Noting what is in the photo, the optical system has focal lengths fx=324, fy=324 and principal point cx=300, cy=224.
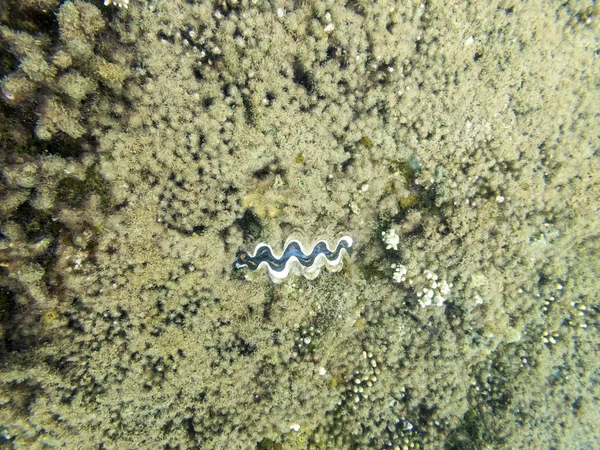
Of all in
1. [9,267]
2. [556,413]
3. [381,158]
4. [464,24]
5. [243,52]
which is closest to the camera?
[9,267]

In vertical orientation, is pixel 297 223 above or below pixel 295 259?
above

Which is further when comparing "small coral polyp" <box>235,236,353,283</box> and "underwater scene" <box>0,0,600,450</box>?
"small coral polyp" <box>235,236,353,283</box>

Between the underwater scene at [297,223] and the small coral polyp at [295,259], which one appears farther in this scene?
the small coral polyp at [295,259]

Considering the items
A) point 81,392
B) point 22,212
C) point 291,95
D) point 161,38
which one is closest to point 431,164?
point 291,95

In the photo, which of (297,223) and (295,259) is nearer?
(297,223)

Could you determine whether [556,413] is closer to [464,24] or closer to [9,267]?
[464,24]
